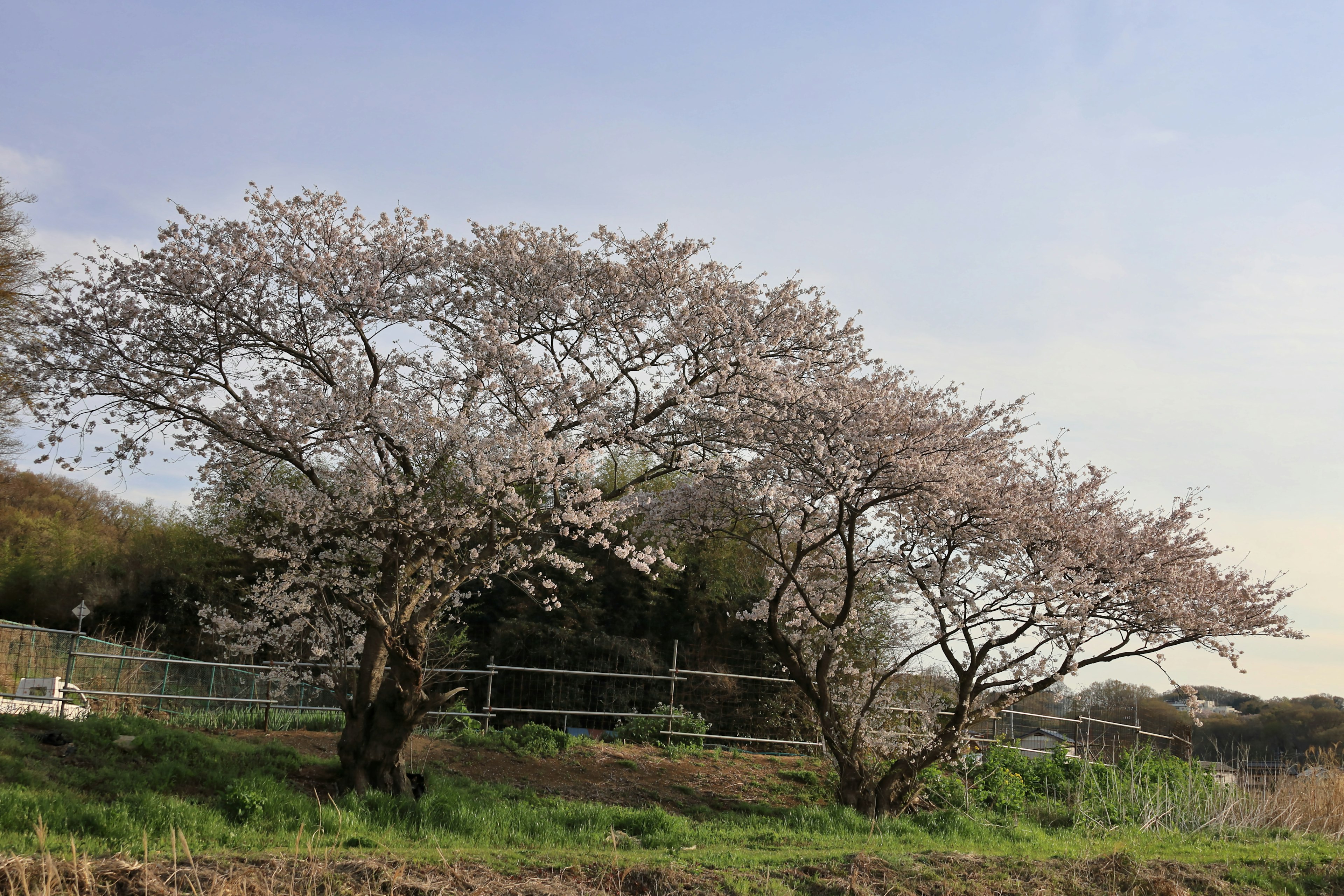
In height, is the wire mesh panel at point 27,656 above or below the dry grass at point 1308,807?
above

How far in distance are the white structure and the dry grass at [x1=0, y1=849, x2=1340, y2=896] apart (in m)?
5.27

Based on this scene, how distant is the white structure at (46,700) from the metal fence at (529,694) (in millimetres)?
212

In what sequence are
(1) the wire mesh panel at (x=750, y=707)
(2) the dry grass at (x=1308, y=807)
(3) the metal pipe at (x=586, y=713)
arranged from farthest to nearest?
(1) the wire mesh panel at (x=750, y=707) < (3) the metal pipe at (x=586, y=713) < (2) the dry grass at (x=1308, y=807)

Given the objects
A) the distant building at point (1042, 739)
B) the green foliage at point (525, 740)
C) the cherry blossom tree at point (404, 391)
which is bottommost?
the distant building at point (1042, 739)

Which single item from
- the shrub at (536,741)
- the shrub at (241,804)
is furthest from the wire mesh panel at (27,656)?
the shrub at (241,804)

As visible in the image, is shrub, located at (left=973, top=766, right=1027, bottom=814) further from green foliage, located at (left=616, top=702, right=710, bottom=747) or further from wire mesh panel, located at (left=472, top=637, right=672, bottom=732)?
wire mesh panel, located at (left=472, top=637, right=672, bottom=732)

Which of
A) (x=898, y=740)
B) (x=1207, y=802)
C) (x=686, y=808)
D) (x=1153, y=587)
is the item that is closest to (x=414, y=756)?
(x=686, y=808)

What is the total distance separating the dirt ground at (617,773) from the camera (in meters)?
9.44

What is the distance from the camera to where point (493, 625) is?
17781mm

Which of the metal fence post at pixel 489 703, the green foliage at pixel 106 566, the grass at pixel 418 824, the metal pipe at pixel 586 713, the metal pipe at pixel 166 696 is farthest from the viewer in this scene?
the green foliage at pixel 106 566

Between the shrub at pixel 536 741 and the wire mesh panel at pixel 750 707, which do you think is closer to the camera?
the shrub at pixel 536 741

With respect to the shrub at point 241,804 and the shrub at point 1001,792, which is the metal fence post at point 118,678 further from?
the shrub at point 1001,792

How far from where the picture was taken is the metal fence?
12.6 metres

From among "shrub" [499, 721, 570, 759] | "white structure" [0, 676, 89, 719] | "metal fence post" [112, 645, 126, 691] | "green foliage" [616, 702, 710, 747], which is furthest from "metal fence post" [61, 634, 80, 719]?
"green foliage" [616, 702, 710, 747]
